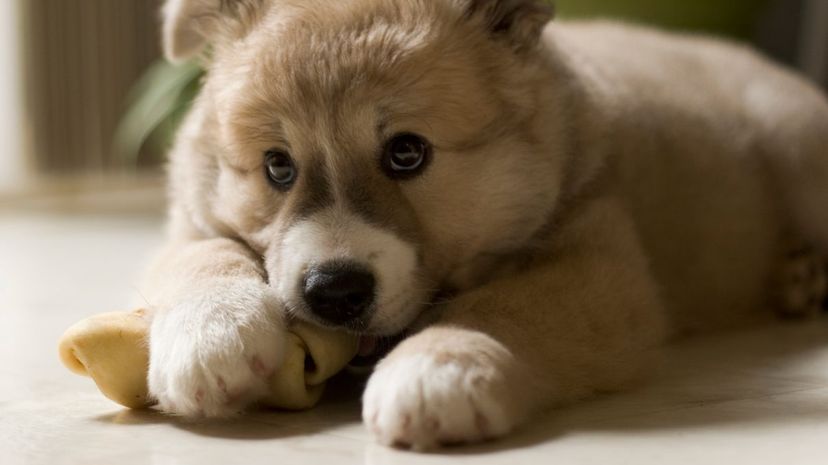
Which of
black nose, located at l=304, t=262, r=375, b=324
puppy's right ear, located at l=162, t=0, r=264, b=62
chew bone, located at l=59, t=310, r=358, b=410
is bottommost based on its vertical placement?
chew bone, located at l=59, t=310, r=358, b=410

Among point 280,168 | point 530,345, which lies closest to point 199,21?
point 280,168

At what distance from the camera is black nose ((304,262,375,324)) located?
2105 mm

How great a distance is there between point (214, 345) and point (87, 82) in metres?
5.08

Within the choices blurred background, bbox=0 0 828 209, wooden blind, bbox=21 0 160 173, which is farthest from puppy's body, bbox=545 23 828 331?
wooden blind, bbox=21 0 160 173

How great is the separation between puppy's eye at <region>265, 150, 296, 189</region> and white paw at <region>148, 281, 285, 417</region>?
320 millimetres

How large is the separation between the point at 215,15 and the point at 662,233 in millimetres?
1318

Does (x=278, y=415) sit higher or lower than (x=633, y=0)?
lower

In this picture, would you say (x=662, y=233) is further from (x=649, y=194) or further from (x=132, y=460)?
(x=132, y=460)

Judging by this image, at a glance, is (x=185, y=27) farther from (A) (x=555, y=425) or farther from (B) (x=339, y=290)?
(A) (x=555, y=425)

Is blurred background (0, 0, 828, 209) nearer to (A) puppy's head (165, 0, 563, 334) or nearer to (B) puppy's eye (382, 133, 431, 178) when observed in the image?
(A) puppy's head (165, 0, 563, 334)

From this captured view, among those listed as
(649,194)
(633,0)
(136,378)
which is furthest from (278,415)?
(633,0)

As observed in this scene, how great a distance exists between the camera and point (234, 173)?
248cm

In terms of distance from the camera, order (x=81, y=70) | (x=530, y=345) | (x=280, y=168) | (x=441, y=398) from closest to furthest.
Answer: (x=441, y=398)
(x=530, y=345)
(x=280, y=168)
(x=81, y=70)

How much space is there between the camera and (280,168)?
7.76ft
